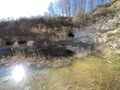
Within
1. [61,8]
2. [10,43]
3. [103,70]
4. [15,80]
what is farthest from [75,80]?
[61,8]

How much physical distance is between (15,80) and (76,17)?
693 inches

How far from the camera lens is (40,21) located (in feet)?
76.3

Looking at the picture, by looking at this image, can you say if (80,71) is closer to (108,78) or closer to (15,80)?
(108,78)

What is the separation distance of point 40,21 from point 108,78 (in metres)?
18.5

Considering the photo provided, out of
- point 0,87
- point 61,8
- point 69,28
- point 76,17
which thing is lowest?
point 0,87

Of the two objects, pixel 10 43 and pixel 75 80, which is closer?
pixel 75 80

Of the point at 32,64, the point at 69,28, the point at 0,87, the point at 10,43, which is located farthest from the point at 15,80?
the point at 69,28

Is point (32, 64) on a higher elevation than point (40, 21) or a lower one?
lower

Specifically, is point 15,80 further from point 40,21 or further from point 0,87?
point 40,21

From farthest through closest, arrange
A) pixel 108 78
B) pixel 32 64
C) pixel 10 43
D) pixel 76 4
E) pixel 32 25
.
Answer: pixel 76 4 < pixel 32 25 < pixel 10 43 < pixel 32 64 < pixel 108 78

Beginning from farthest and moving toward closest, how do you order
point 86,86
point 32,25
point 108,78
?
point 32,25, point 108,78, point 86,86

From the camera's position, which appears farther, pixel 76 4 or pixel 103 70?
pixel 76 4

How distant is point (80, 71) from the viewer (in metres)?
6.93

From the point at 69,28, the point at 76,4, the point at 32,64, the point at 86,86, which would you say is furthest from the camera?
the point at 76,4
